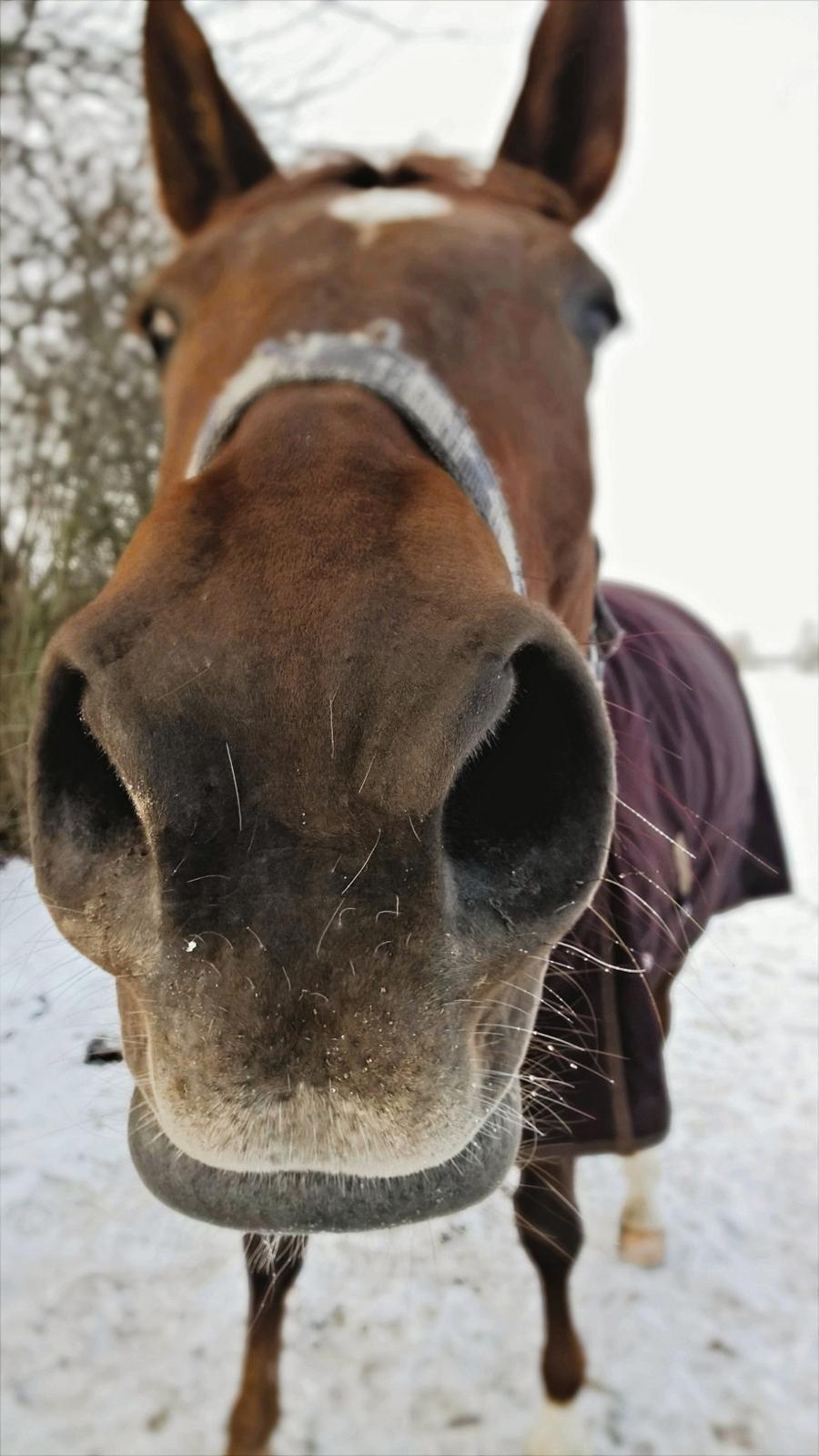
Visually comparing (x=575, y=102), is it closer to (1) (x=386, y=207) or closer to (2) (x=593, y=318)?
(2) (x=593, y=318)

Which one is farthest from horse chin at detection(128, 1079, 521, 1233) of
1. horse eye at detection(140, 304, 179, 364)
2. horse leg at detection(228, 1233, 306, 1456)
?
horse eye at detection(140, 304, 179, 364)

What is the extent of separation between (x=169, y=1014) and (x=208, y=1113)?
11 cm

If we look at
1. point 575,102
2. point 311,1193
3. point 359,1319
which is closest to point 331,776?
point 311,1193

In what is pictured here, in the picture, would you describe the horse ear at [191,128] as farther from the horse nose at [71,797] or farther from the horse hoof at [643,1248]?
the horse hoof at [643,1248]

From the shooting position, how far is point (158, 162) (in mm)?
2057

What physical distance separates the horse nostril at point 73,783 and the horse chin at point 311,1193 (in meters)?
0.37

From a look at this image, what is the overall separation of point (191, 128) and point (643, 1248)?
12.2 ft

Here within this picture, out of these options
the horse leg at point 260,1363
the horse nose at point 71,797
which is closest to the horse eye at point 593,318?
the horse nose at point 71,797

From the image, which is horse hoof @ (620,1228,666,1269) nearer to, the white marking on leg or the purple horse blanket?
the white marking on leg

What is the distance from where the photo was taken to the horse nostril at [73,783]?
2.74 ft

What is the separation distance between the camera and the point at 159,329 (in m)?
1.66

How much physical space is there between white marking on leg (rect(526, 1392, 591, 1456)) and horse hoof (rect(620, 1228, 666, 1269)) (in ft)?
2.31

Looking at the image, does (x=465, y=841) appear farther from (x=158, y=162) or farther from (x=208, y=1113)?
(x=158, y=162)

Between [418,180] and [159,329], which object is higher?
[418,180]
